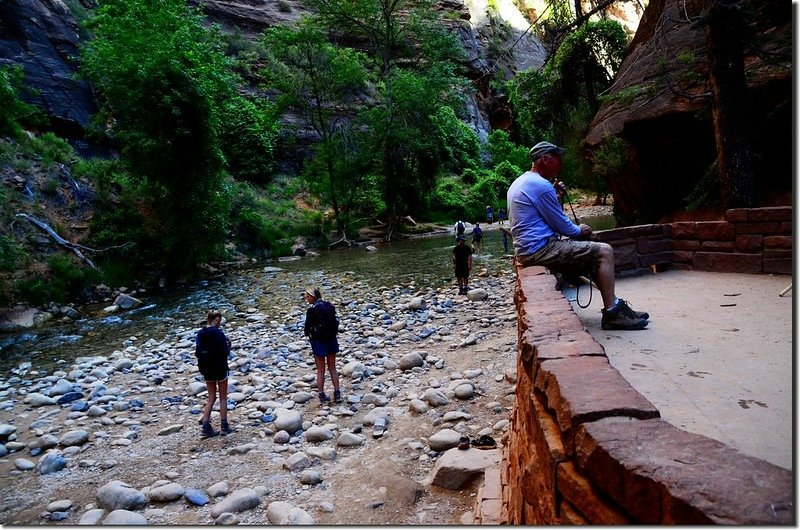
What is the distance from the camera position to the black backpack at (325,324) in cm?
718

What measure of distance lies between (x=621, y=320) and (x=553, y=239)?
1007mm

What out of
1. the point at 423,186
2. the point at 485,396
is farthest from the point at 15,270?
the point at 423,186

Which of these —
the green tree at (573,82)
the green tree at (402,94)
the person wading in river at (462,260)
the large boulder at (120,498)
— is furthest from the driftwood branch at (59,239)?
the green tree at (573,82)

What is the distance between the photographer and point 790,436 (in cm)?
217

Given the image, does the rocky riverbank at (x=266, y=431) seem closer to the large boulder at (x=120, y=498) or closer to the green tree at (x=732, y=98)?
the large boulder at (x=120, y=498)

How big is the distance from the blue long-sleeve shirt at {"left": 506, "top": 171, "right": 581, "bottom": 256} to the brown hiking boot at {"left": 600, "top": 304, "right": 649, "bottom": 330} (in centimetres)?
83

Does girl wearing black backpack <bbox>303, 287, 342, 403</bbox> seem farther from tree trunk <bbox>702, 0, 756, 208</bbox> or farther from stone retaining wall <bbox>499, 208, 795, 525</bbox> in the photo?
tree trunk <bbox>702, 0, 756, 208</bbox>

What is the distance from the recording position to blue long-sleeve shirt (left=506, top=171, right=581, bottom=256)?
4.61 meters

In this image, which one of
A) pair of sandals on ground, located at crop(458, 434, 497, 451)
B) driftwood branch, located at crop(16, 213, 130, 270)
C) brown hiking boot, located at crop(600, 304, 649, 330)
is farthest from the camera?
driftwood branch, located at crop(16, 213, 130, 270)

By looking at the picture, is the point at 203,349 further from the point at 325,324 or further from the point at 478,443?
the point at 478,443

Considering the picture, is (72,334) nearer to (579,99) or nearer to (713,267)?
(713,267)

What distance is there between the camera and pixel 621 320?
4.23 metres

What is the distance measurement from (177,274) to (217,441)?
1431cm

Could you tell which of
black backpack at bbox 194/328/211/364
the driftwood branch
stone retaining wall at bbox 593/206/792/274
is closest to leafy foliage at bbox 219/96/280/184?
the driftwood branch
